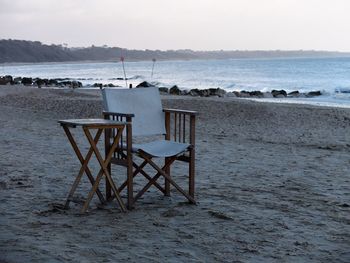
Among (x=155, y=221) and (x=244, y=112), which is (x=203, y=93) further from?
(x=155, y=221)

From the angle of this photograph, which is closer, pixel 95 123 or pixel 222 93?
pixel 95 123

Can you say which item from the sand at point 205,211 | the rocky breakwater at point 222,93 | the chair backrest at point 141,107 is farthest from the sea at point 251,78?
the chair backrest at point 141,107

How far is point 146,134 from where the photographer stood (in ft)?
17.8

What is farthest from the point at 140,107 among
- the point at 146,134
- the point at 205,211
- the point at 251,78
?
the point at 251,78

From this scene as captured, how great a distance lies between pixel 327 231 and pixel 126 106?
7.14ft

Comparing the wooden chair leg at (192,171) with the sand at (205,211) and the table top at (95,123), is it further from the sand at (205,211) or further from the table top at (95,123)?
the table top at (95,123)

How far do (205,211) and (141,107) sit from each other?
125cm

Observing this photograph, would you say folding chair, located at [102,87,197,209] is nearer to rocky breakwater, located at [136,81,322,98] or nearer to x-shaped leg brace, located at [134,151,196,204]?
x-shaped leg brace, located at [134,151,196,204]

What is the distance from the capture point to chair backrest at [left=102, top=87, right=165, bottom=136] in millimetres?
5352

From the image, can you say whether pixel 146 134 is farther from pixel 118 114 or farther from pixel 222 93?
pixel 222 93

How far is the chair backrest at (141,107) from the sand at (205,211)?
2.17ft

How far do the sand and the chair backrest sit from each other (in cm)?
66

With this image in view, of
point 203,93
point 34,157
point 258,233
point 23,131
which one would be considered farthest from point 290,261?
point 203,93

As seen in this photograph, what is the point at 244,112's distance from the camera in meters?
13.4
